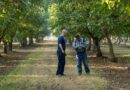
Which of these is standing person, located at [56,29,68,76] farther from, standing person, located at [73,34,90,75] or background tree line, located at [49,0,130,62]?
background tree line, located at [49,0,130,62]

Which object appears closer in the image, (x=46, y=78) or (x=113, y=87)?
(x=113, y=87)

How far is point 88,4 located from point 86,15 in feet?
19.3

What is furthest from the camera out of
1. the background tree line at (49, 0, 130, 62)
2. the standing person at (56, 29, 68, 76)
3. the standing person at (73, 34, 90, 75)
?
the background tree line at (49, 0, 130, 62)

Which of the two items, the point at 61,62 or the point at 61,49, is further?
the point at 61,62

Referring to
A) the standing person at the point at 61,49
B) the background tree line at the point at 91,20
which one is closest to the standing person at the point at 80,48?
the standing person at the point at 61,49

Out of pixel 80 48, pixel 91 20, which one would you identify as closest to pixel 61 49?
pixel 80 48

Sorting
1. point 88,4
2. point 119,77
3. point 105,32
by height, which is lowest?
point 119,77

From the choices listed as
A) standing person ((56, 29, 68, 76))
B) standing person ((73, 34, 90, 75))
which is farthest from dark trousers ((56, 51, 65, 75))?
standing person ((73, 34, 90, 75))

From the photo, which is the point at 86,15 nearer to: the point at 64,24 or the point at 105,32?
the point at 105,32

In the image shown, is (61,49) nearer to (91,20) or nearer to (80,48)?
(80,48)

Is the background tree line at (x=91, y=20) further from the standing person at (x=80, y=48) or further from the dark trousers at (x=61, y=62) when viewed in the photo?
the dark trousers at (x=61, y=62)

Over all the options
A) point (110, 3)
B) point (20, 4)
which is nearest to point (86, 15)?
point (20, 4)

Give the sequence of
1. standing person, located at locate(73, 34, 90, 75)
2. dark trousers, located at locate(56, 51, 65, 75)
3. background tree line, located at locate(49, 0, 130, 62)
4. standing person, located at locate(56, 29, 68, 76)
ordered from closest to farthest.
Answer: standing person, located at locate(56, 29, 68, 76), dark trousers, located at locate(56, 51, 65, 75), standing person, located at locate(73, 34, 90, 75), background tree line, located at locate(49, 0, 130, 62)

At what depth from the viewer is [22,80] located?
15.4 m
